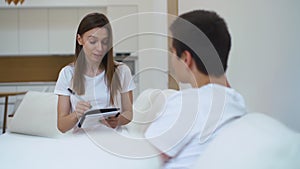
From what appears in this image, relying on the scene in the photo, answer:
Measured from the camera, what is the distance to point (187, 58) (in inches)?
36.5

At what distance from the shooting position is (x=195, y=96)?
0.89 meters

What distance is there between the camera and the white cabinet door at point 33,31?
14.6ft

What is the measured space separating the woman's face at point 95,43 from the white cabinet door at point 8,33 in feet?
10.5

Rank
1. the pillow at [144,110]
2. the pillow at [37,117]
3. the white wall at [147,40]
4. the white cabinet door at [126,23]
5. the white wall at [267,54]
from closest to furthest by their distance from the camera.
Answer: the white wall at [267,54], the pillow at [144,110], the pillow at [37,117], the white wall at [147,40], the white cabinet door at [126,23]

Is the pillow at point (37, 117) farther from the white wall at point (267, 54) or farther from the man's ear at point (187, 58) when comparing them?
the man's ear at point (187, 58)

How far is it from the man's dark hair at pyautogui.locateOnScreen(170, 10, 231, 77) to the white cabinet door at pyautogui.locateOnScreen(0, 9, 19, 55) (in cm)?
394

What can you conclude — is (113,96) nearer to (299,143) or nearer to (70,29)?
(299,143)

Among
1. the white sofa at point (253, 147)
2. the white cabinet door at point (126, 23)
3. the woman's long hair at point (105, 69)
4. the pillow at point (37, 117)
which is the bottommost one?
the pillow at point (37, 117)

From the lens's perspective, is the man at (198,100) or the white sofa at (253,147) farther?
the man at (198,100)

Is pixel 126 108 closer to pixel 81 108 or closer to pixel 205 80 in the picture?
pixel 81 108

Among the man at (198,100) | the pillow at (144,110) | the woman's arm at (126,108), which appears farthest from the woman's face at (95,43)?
the man at (198,100)

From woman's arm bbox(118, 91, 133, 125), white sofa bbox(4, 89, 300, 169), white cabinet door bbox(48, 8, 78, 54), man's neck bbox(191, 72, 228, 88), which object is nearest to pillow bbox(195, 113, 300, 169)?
white sofa bbox(4, 89, 300, 169)

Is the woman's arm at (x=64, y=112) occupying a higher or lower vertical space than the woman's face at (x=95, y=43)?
lower

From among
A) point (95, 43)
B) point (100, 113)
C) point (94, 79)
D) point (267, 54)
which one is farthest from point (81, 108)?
point (267, 54)
